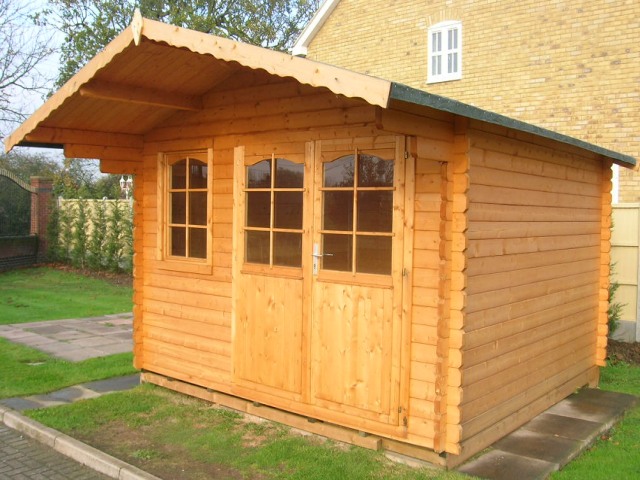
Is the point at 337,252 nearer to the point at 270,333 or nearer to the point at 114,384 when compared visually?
the point at 270,333

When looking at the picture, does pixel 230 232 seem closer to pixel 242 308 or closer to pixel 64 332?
pixel 242 308

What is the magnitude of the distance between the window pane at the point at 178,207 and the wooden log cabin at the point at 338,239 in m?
0.03

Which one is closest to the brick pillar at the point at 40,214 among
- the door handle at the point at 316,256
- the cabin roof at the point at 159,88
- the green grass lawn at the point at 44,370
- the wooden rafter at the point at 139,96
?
the green grass lawn at the point at 44,370

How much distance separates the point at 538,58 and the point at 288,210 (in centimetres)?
1014

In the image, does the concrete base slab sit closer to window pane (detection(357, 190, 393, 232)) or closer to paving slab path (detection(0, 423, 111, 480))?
window pane (detection(357, 190, 393, 232))

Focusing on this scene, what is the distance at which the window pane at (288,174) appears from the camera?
5.52m

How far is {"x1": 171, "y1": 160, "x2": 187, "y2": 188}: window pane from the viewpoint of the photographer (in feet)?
21.7

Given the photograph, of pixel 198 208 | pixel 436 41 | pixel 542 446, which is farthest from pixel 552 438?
pixel 436 41

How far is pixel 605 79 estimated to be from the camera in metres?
12.8

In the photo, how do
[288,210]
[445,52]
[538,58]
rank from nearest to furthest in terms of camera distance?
[288,210] < [538,58] < [445,52]

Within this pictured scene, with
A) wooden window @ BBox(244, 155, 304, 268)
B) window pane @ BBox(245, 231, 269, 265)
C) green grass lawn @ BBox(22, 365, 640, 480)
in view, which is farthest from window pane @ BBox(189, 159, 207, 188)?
green grass lawn @ BBox(22, 365, 640, 480)

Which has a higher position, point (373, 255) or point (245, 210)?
point (245, 210)

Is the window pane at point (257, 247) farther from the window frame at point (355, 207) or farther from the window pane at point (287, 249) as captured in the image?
the window frame at point (355, 207)

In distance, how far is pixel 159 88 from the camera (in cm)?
602
